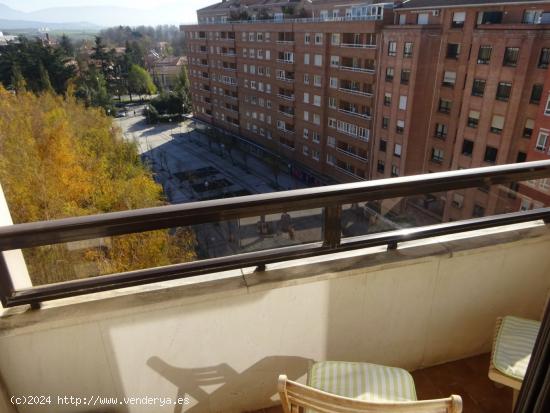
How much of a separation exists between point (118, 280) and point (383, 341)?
128 cm

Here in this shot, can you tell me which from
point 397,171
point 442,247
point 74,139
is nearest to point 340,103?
point 397,171

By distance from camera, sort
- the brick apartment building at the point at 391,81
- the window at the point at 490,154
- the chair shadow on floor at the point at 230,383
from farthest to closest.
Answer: the window at the point at 490,154 → the brick apartment building at the point at 391,81 → the chair shadow on floor at the point at 230,383

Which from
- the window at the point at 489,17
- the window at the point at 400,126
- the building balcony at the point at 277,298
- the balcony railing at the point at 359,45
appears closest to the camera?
the building balcony at the point at 277,298

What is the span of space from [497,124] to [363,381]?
17342 mm

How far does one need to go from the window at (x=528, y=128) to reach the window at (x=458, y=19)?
5161 millimetres

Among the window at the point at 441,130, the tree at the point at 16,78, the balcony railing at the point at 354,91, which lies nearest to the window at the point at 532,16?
the window at the point at 441,130

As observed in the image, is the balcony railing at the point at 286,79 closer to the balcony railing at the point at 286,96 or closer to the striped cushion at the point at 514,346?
the balcony railing at the point at 286,96

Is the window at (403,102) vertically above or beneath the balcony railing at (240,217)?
beneath

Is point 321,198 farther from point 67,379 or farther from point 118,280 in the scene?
point 67,379

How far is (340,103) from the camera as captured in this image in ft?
75.7

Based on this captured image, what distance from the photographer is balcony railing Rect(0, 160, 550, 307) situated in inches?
48.7

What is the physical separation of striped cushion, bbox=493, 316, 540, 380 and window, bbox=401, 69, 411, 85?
61.8 feet

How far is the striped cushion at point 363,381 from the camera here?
4.83 feet

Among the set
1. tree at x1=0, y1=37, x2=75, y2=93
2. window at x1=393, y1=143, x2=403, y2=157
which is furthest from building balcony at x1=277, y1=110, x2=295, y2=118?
tree at x1=0, y1=37, x2=75, y2=93
